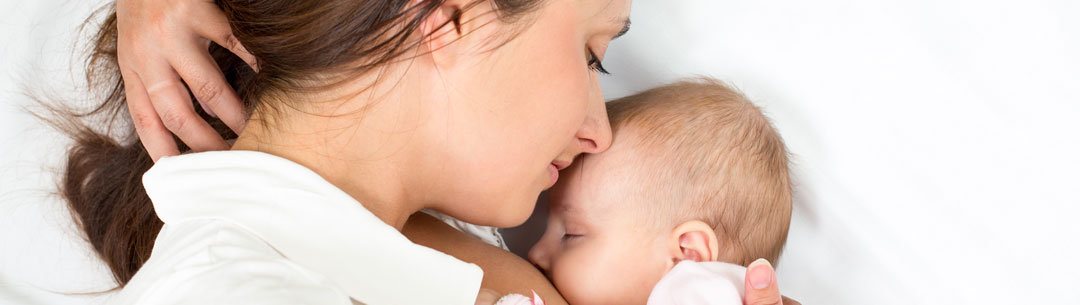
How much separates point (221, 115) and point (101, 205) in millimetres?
372

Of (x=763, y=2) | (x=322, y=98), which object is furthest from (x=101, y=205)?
(x=763, y=2)

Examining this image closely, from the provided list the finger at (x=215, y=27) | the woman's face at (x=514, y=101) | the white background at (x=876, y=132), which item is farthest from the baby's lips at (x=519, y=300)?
the white background at (x=876, y=132)

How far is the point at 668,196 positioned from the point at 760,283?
21cm

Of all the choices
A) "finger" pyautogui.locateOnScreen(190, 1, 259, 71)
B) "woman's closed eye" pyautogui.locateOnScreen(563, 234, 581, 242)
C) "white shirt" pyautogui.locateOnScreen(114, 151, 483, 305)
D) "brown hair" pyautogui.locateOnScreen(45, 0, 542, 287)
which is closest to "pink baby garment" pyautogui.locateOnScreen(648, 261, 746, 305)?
"woman's closed eye" pyautogui.locateOnScreen(563, 234, 581, 242)

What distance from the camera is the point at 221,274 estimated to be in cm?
78

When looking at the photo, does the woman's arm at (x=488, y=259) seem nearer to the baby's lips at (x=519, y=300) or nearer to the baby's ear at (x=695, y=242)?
the baby's lips at (x=519, y=300)

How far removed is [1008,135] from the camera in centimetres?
125

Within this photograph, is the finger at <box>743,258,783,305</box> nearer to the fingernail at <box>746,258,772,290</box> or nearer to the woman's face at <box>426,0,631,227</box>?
the fingernail at <box>746,258,772,290</box>

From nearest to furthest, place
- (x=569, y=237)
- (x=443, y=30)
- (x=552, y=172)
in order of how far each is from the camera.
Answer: (x=443, y=30)
(x=552, y=172)
(x=569, y=237)

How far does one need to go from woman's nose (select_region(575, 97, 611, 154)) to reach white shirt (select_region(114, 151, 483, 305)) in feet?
0.97

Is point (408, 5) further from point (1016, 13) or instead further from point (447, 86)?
point (1016, 13)

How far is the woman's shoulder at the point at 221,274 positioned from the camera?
0.77m

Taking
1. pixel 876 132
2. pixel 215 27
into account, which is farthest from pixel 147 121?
pixel 876 132

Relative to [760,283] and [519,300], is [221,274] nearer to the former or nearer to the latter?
[519,300]
